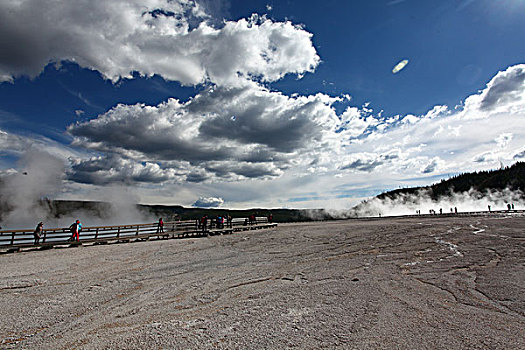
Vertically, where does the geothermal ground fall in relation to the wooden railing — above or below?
below

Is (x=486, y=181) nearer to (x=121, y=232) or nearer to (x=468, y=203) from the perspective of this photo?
(x=468, y=203)

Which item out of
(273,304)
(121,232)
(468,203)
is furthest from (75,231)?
(468,203)

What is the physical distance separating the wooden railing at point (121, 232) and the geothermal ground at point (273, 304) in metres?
7.93

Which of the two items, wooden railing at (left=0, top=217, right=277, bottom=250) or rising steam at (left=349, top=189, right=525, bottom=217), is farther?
rising steam at (left=349, top=189, right=525, bottom=217)

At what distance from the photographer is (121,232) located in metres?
21.8

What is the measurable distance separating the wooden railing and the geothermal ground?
7926 mm

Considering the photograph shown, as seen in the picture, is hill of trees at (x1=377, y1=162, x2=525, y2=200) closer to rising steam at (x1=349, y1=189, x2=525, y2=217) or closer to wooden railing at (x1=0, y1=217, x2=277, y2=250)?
rising steam at (x1=349, y1=189, x2=525, y2=217)

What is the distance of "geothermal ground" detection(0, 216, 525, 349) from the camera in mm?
4516

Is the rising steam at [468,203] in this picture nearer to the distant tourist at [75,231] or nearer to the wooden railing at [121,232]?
the wooden railing at [121,232]

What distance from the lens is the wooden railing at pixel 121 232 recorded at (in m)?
17.4

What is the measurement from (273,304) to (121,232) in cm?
1928

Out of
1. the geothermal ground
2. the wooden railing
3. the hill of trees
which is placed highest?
the hill of trees

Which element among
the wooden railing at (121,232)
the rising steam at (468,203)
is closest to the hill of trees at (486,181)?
the rising steam at (468,203)

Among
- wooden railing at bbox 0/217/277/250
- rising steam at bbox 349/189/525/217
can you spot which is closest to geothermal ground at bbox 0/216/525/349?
wooden railing at bbox 0/217/277/250
